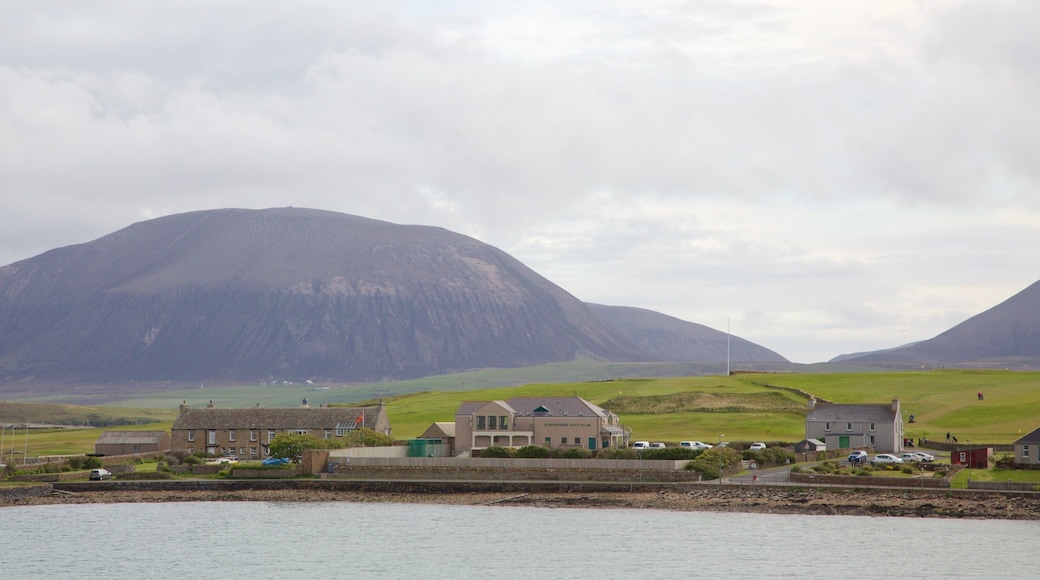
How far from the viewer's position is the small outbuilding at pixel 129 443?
360ft

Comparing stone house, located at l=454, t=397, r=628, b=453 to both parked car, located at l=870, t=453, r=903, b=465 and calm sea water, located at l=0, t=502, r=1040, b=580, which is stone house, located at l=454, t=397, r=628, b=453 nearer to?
parked car, located at l=870, t=453, r=903, b=465

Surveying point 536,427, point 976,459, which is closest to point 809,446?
point 976,459

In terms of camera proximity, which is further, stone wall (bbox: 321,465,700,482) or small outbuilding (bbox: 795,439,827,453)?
small outbuilding (bbox: 795,439,827,453)

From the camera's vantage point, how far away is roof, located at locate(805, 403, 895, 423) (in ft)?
345

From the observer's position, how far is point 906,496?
71.8m

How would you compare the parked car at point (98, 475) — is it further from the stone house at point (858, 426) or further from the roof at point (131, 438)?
the stone house at point (858, 426)

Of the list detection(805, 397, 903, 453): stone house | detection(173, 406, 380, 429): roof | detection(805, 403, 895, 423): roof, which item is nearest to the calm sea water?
detection(173, 406, 380, 429): roof

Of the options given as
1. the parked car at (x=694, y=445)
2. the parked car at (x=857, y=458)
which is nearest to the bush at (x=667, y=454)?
the parked car at (x=694, y=445)

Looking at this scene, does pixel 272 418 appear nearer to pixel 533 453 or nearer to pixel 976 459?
pixel 533 453

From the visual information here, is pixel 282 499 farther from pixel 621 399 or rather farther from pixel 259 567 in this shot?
pixel 621 399

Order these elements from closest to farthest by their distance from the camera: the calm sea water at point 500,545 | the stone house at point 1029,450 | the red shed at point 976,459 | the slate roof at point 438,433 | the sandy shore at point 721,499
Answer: the calm sea water at point 500,545 < the sandy shore at point 721,499 < the stone house at point 1029,450 < the red shed at point 976,459 < the slate roof at point 438,433

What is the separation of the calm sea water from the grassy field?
130 ft

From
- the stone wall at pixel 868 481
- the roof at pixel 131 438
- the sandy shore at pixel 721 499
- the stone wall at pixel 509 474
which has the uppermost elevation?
the roof at pixel 131 438

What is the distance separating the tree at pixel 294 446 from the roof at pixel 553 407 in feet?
44.3
